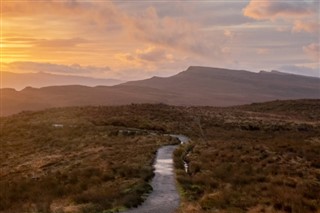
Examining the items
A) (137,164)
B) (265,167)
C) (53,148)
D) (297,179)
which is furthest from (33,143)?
(297,179)

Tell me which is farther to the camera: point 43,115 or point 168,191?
point 43,115

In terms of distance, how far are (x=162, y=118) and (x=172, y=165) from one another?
124 feet

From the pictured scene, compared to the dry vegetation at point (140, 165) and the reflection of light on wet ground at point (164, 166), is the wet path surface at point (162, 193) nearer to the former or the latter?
the reflection of light on wet ground at point (164, 166)

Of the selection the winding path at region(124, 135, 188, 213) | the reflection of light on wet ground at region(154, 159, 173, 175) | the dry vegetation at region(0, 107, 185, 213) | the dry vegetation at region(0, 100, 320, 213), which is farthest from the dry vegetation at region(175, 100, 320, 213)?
the dry vegetation at region(0, 107, 185, 213)

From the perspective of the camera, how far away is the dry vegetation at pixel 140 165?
1938 centimetres

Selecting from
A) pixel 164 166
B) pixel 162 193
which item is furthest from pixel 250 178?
pixel 164 166

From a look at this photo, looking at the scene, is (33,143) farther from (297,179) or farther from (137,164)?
(297,179)

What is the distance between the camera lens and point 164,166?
95.6 feet

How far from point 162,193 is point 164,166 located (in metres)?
7.96

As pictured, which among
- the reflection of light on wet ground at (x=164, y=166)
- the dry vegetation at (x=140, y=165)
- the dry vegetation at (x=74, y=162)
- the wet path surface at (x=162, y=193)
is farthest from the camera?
the reflection of light on wet ground at (x=164, y=166)

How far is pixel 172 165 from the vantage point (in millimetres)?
29750

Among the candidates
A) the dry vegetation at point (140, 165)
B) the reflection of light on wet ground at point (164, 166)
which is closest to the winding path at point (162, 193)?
the reflection of light on wet ground at point (164, 166)

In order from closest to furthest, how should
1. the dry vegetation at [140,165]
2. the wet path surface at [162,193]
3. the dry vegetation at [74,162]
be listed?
the wet path surface at [162,193] < the dry vegetation at [140,165] < the dry vegetation at [74,162]

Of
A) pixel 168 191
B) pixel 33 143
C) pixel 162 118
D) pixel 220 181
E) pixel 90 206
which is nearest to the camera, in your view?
pixel 90 206
